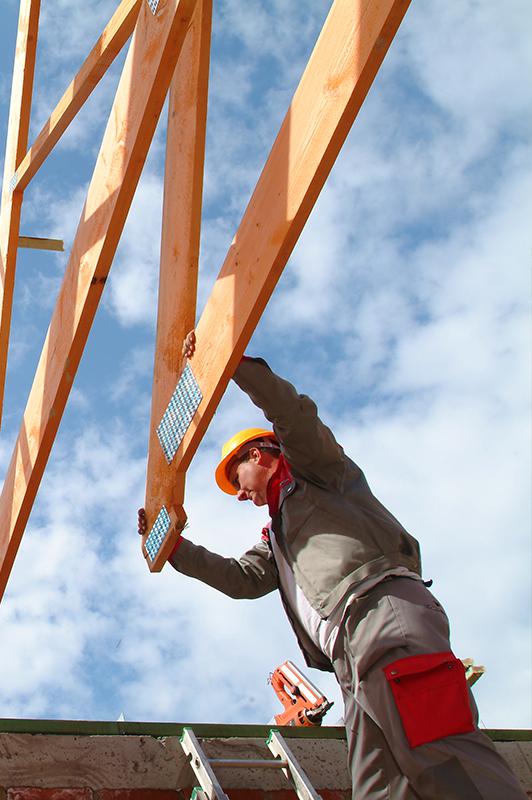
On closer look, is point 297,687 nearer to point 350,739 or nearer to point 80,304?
point 350,739

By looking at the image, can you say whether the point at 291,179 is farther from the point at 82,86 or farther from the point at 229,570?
the point at 229,570

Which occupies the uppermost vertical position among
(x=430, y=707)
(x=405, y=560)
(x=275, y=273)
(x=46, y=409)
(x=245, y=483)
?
(x=46, y=409)

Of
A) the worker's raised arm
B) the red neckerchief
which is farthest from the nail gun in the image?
the red neckerchief

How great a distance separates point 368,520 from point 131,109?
150 cm

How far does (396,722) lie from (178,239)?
5.38 ft

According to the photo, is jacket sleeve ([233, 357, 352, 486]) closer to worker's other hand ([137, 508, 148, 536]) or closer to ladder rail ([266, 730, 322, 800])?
worker's other hand ([137, 508, 148, 536])

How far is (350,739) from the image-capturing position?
300cm

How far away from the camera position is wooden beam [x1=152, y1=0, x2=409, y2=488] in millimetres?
2334

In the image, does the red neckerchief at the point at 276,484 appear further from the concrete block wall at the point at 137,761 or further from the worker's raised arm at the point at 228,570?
the concrete block wall at the point at 137,761

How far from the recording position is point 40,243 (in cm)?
462

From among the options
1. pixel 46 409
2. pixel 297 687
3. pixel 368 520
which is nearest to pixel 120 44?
pixel 46 409

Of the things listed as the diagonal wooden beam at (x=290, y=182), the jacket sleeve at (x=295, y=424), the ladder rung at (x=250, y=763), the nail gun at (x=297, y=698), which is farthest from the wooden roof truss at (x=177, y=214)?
the nail gun at (x=297, y=698)

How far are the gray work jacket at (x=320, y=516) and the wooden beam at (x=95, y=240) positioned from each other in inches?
24.7

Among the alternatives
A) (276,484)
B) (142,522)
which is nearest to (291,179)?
(276,484)
